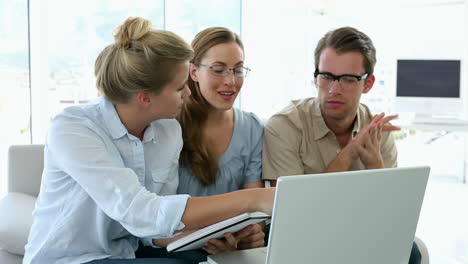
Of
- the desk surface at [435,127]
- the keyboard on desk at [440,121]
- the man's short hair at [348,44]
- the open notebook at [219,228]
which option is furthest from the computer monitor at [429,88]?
the open notebook at [219,228]

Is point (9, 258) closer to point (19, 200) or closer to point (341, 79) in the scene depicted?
point (19, 200)

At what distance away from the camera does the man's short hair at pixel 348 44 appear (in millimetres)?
1973

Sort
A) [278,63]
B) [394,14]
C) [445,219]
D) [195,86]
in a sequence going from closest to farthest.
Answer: [195,86] → [445,219] → [394,14] → [278,63]

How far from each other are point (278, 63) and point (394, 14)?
1.37 m

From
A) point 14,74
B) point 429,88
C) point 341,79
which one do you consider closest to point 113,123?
point 341,79

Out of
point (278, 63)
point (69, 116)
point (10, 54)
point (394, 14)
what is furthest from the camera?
point (278, 63)

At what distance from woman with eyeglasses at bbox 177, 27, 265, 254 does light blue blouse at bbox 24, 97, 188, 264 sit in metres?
0.23

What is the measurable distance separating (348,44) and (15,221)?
51.2 inches

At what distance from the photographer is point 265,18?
20.7ft

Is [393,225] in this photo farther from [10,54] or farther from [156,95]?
[10,54]

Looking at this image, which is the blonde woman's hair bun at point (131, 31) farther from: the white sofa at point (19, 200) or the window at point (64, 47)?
the window at point (64, 47)

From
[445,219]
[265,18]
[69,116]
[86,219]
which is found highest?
[265,18]

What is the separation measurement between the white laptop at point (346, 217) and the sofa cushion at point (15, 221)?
0.84 m

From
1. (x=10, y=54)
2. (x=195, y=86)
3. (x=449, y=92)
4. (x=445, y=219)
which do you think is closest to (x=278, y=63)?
(x=449, y=92)
